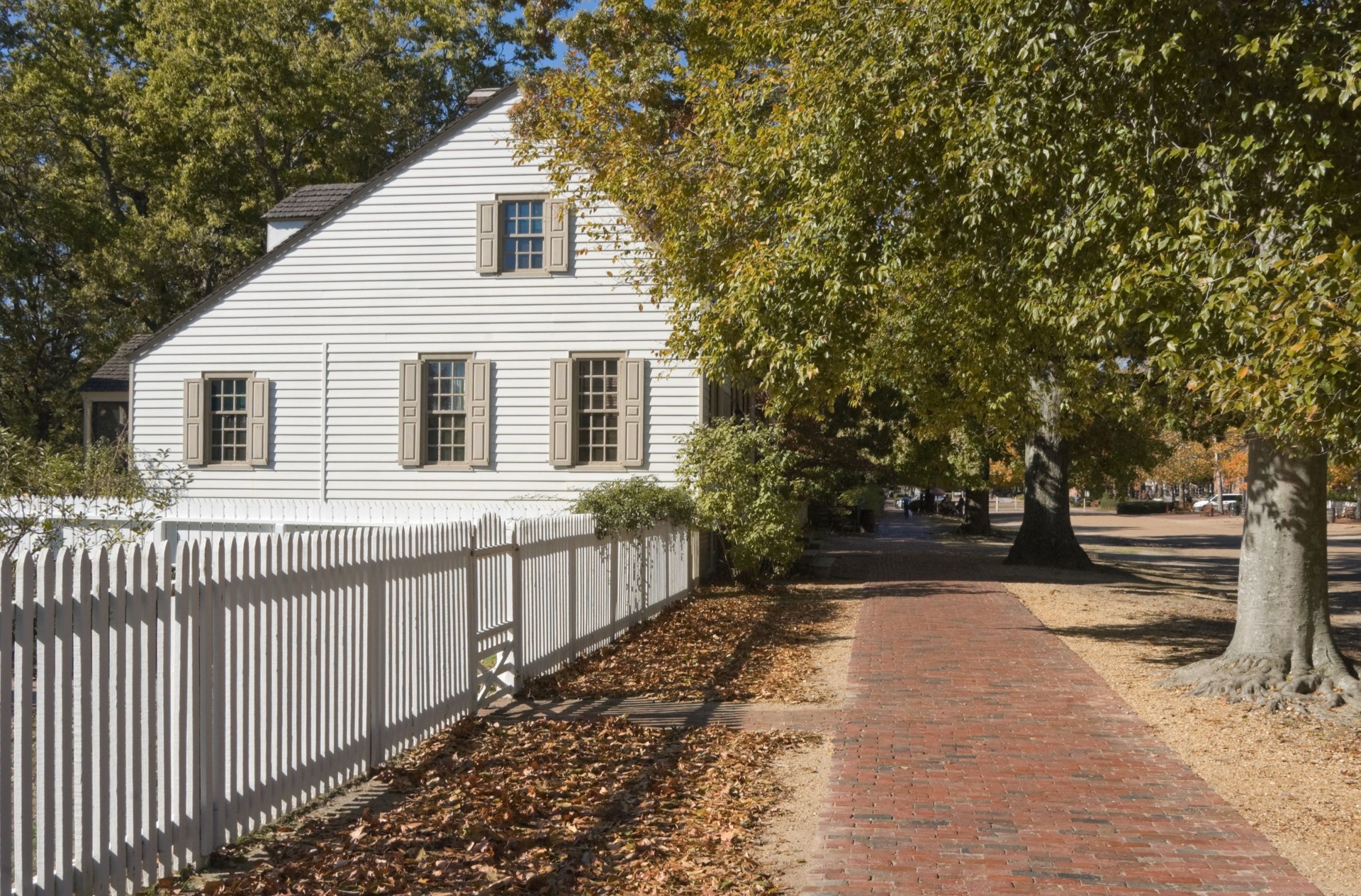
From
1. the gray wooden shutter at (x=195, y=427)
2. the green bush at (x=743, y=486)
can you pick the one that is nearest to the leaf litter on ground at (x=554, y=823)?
the green bush at (x=743, y=486)

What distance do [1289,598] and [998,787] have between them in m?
4.61

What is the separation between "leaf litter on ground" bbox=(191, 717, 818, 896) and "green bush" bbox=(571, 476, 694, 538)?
4888 millimetres

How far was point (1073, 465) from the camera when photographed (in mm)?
34938

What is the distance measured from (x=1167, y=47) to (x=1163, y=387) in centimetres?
503

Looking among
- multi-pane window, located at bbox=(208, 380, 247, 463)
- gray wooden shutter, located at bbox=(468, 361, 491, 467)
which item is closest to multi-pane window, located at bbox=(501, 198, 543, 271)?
gray wooden shutter, located at bbox=(468, 361, 491, 467)

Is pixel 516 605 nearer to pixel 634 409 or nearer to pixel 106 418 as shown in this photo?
pixel 634 409

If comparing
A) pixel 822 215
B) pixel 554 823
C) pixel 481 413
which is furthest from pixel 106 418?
pixel 554 823

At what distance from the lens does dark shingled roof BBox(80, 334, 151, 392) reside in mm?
26094

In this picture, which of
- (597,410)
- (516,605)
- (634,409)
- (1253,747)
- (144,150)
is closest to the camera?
(1253,747)

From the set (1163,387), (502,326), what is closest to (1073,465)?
(502,326)

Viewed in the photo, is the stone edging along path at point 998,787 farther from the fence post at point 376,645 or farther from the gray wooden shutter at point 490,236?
the gray wooden shutter at point 490,236

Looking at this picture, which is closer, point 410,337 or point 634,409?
point 634,409

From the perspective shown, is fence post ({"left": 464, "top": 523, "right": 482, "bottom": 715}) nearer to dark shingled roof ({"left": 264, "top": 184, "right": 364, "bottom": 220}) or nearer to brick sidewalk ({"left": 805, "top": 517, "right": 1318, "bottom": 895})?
brick sidewalk ({"left": 805, "top": 517, "right": 1318, "bottom": 895})

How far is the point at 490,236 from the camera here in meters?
20.3
